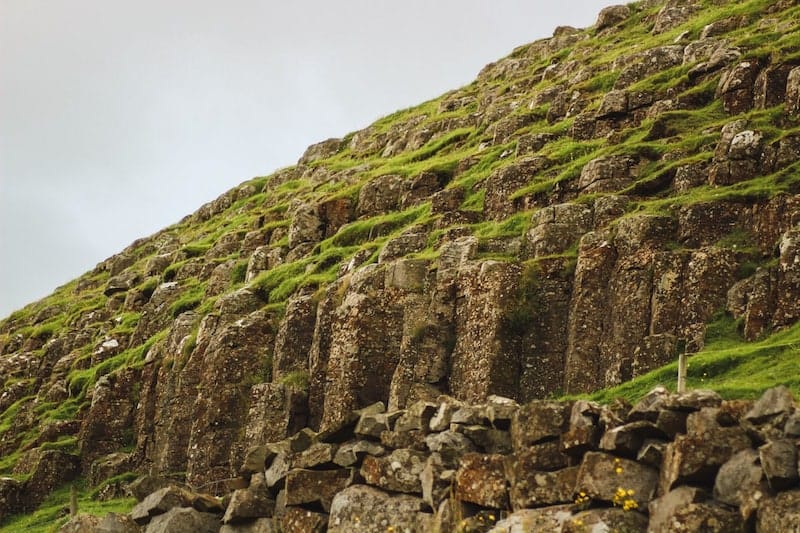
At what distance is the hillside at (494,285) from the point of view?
38.4 m

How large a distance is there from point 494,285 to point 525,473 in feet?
62.7

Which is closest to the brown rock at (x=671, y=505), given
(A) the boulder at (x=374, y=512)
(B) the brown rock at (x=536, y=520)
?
(B) the brown rock at (x=536, y=520)

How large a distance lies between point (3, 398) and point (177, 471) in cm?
3513

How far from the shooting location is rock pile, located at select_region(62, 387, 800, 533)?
20812mm

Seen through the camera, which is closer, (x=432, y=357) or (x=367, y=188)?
(x=432, y=357)

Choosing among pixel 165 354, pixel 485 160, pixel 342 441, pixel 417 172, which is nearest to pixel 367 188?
pixel 417 172

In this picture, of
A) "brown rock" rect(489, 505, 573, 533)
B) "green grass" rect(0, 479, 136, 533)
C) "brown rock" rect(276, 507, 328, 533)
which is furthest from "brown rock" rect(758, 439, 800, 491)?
"green grass" rect(0, 479, 136, 533)

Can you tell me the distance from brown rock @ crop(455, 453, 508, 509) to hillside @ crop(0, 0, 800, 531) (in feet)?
18.7

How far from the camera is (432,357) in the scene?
44.7m

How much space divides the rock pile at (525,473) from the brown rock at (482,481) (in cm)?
3

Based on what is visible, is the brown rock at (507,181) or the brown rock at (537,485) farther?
the brown rock at (507,181)

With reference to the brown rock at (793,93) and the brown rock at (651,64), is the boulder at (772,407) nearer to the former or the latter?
the brown rock at (793,93)

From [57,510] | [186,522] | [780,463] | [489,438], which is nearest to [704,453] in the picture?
[780,463]

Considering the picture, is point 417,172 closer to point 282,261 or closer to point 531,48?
point 282,261
